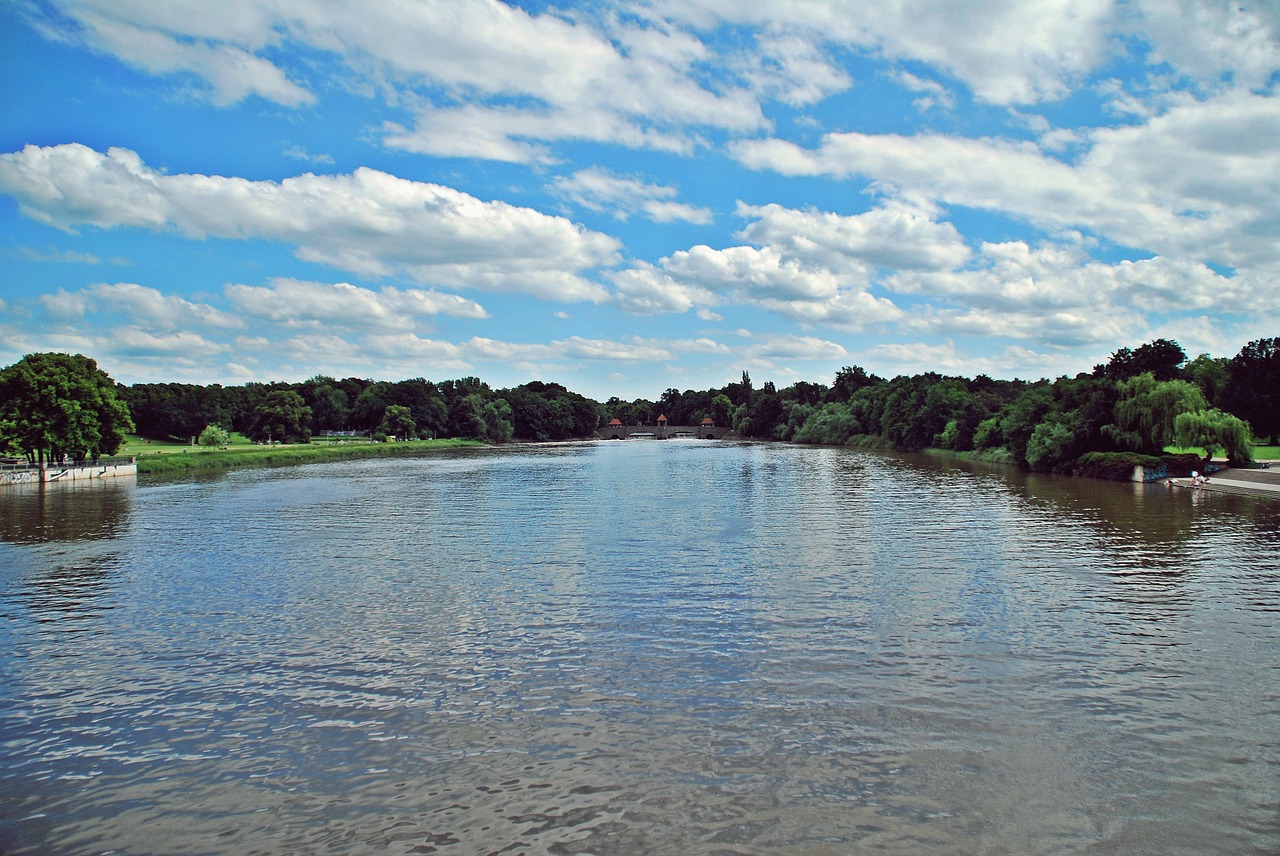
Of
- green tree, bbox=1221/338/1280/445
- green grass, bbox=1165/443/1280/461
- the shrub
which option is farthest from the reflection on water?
Result: green tree, bbox=1221/338/1280/445

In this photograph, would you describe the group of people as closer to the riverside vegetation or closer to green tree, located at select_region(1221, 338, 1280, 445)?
the riverside vegetation

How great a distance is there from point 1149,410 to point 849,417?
81.3 m

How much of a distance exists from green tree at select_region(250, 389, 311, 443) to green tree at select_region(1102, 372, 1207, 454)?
340 feet

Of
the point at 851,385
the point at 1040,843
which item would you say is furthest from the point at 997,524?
the point at 851,385

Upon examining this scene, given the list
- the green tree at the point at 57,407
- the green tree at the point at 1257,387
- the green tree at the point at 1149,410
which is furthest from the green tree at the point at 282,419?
the green tree at the point at 1257,387

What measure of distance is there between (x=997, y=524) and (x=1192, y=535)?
21.3 feet

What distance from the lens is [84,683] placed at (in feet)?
42.7

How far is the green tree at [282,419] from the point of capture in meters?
115

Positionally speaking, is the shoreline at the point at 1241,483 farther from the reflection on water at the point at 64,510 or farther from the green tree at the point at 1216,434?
the reflection on water at the point at 64,510

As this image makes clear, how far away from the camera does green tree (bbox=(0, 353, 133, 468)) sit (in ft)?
168

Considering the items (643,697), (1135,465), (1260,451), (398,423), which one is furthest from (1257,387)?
(398,423)

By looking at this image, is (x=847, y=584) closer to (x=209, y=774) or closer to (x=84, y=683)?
(x=209, y=774)

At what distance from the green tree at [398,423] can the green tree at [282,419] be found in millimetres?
19178

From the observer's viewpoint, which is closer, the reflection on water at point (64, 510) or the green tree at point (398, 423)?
the reflection on water at point (64, 510)
